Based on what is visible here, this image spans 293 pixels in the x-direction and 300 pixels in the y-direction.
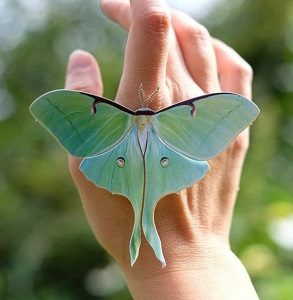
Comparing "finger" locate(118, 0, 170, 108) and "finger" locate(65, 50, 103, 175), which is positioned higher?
"finger" locate(118, 0, 170, 108)

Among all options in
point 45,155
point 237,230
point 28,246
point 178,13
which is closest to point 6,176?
point 45,155

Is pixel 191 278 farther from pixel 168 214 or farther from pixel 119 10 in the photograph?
pixel 119 10

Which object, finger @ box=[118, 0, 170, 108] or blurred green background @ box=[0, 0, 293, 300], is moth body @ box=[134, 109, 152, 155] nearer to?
finger @ box=[118, 0, 170, 108]

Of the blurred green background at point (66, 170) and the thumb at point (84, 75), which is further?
the blurred green background at point (66, 170)

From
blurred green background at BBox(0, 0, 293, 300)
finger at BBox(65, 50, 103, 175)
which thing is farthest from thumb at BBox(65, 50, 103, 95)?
blurred green background at BBox(0, 0, 293, 300)

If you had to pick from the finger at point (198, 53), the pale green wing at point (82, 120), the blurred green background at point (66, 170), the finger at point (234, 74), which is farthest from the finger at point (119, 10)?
the blurred green background at point (66, 170)

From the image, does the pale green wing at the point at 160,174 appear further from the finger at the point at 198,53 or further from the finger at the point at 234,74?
the finger at the point at 234,74
